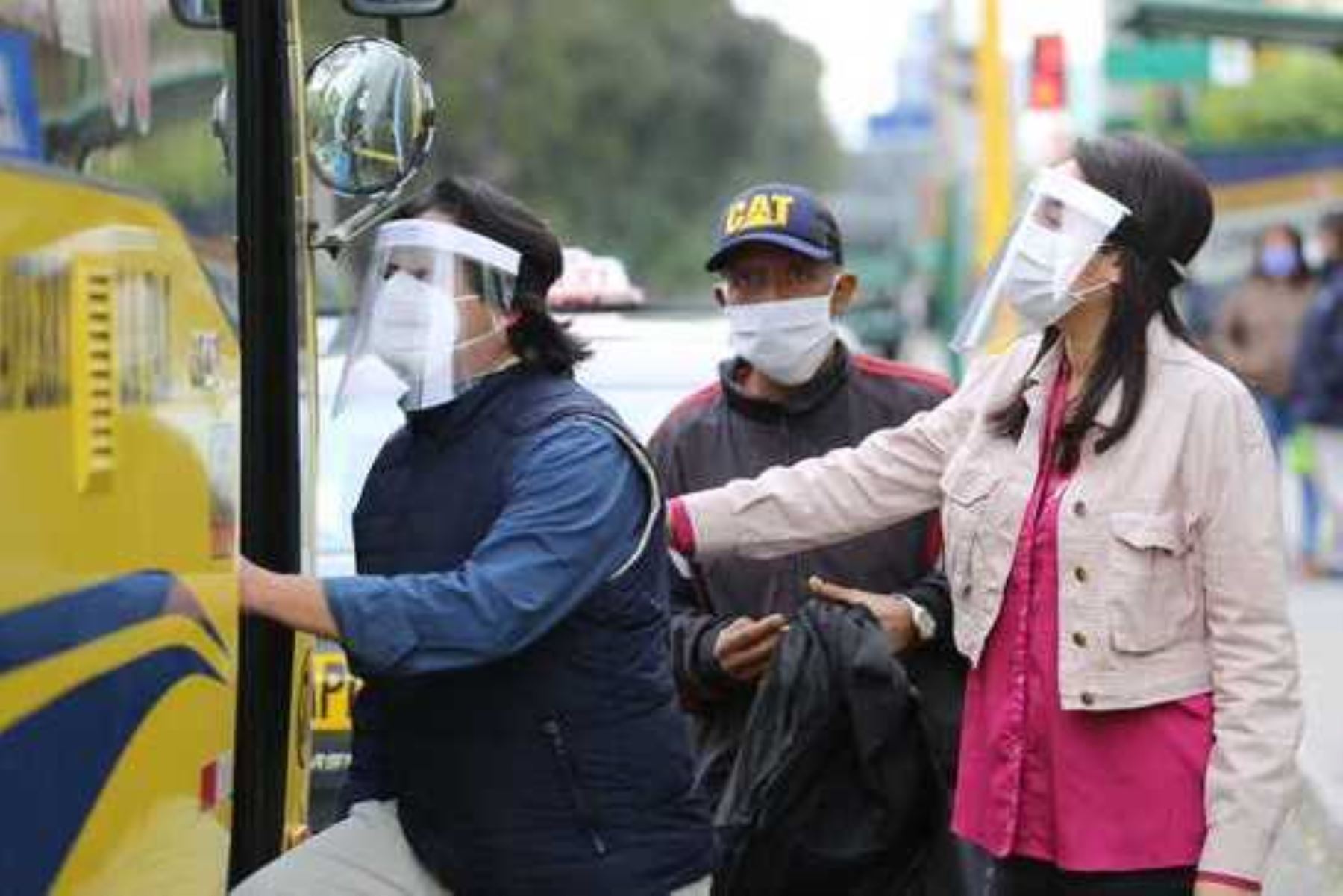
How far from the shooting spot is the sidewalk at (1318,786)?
8.36 m

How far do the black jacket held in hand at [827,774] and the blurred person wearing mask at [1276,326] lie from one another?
11384 mm

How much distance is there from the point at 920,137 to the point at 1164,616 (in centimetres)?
2732

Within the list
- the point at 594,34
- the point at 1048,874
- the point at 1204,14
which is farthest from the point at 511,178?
the point at 1048,874

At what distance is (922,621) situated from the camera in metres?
5.12

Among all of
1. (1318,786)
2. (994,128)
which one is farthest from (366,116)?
(994,128)

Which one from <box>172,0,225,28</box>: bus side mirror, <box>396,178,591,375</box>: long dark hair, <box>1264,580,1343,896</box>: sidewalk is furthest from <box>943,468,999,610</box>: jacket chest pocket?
<box>1264,580,1343,896</box>: sidewalk

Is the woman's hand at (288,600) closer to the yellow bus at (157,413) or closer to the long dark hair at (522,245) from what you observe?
the yellow bus at (157,413)

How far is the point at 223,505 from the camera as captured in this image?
4.12 m

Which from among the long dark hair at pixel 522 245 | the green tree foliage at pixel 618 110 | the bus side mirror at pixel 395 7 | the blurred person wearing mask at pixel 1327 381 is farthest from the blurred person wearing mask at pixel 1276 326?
the green tree foliage at pixel 618 110

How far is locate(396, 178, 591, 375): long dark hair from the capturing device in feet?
13.8

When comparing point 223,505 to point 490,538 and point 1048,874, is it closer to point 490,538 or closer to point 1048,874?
point 490,538

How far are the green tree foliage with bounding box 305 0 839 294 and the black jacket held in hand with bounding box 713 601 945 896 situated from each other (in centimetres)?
3945

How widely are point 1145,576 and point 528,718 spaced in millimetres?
947

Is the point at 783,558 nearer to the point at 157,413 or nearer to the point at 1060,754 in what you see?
Result: the point at 1060,754
